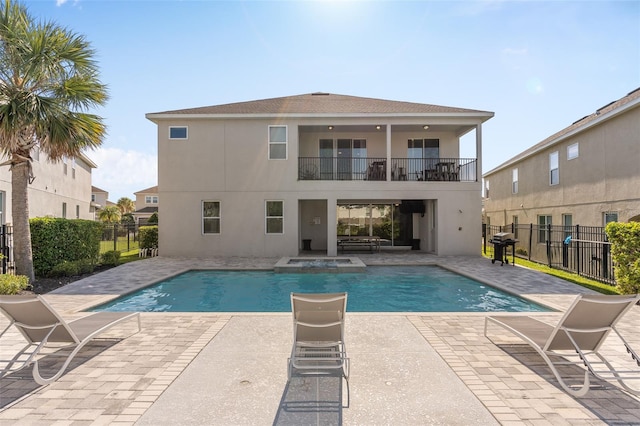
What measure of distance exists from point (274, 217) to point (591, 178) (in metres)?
14.3

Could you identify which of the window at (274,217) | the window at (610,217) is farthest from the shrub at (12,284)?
the window at (610,217)

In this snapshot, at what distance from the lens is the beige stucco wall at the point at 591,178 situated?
38.2 ft

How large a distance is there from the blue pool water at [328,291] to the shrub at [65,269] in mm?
2734

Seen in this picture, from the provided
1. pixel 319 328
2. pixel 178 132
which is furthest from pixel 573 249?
pixel 178 132

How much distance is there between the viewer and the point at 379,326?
520 centimetres

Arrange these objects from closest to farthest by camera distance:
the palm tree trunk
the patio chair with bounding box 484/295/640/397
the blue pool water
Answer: the patio chair with bounding box 484/295/640/397
the blue pool water
the palm tree trunk

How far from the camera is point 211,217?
15227mm

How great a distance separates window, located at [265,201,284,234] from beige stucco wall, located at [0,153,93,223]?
1089cm

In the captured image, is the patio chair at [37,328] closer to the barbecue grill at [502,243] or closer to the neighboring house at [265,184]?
the neighboring house at [265,184]

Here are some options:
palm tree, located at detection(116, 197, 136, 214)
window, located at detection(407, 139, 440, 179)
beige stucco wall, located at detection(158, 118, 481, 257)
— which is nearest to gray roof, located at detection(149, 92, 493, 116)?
beige stucco wall, located at detection(158, 118, 481, 257)

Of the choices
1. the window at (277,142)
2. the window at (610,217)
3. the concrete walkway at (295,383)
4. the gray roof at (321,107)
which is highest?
the gray roof at (321,107)

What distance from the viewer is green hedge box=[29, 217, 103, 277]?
9367 millimetres

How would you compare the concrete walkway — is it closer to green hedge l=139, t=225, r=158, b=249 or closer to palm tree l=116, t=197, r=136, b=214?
green hedge l=139, t=225, r=158, b=249

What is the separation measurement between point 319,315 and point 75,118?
958cm
